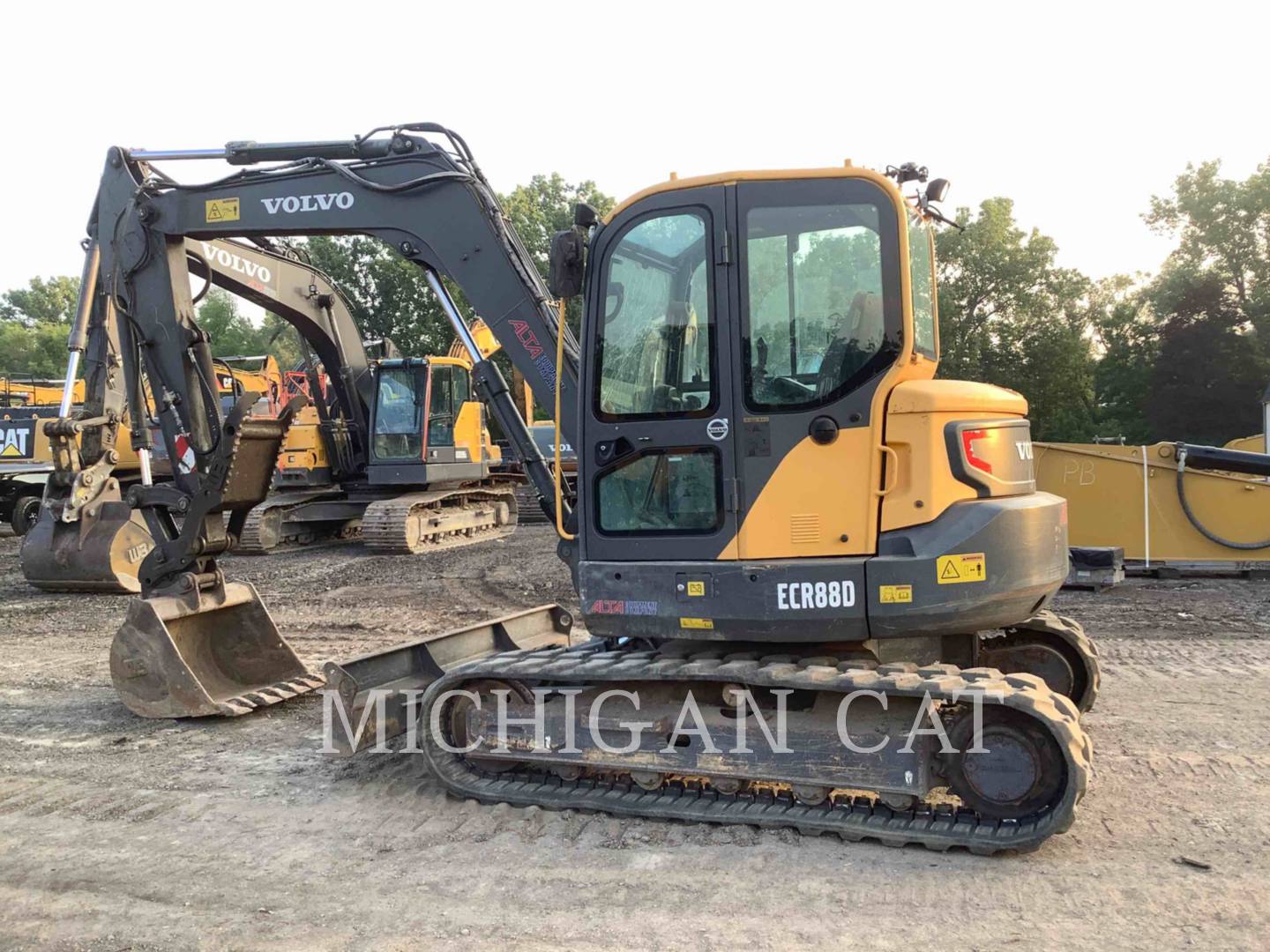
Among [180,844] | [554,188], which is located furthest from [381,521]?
[554,188]

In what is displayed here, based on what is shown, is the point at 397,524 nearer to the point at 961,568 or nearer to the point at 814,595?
the point at 814,595

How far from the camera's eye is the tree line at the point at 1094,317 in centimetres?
3200

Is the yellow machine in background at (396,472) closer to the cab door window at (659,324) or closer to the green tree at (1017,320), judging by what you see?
the cab door window at (659,324)

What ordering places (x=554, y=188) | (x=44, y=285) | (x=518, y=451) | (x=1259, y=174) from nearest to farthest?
(x=518, y=451) < (x=1259, y=174) < (x=554, y=188) < (x=44, y=285)

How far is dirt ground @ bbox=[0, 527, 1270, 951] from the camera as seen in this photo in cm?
334

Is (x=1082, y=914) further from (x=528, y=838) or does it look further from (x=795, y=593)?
(x=528, y=838)

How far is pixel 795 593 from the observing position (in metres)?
4.15

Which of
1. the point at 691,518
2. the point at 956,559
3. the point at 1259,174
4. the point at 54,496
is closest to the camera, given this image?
the point at 956,559

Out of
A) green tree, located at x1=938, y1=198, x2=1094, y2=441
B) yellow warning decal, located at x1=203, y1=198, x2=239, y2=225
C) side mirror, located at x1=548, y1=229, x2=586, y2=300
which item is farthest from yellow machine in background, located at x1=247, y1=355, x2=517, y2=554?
green tree, located at x1=938, y1=198, x2=1094, y2=441

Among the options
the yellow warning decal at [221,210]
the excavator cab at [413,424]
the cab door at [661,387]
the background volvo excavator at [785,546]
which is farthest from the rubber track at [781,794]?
the excavator cab at [413,424]

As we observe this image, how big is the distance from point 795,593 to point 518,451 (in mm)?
2004

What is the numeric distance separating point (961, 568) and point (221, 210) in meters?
4.64

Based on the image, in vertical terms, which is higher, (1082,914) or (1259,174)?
(1259,174)

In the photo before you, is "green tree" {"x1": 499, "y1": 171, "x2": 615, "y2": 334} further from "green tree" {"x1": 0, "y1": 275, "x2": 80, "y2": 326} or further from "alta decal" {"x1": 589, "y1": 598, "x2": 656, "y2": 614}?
"green tree" {"x1": 0, "y1": 275, "x2": 80, "y2": 326}
